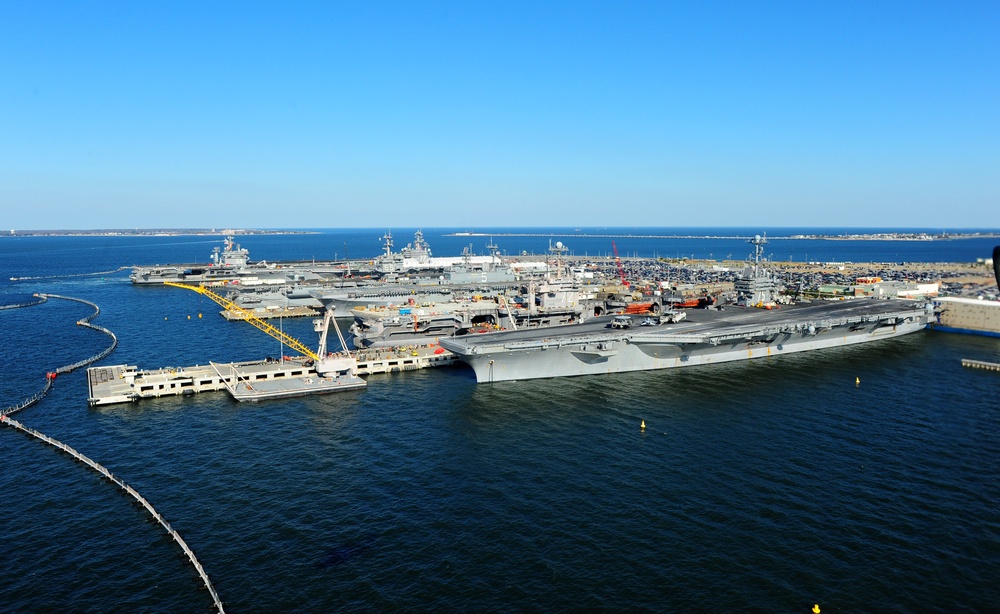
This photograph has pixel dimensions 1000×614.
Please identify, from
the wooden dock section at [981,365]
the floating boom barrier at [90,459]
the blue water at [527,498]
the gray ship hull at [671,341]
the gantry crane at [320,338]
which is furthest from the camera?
the wooden dock section at [981,365]

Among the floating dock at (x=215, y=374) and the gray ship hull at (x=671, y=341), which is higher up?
the gray ship hull at (x=671, y=341)

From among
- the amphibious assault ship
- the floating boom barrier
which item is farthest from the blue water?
the amphibious assault ship

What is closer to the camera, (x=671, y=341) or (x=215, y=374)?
(x=215, y=374)

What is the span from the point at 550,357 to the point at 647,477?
17.2 metres

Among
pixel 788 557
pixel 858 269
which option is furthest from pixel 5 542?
pixel 858 269

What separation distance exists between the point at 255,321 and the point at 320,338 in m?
27.1

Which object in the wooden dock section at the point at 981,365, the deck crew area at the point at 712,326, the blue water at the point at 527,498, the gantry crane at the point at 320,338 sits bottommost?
the blue water at the point at 527,498

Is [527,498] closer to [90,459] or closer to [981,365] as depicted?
[90,459]

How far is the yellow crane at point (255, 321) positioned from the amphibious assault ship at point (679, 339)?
629 inches

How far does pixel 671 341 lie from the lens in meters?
45.2

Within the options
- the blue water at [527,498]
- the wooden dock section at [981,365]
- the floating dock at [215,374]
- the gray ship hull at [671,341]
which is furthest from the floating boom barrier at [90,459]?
the wooden dock section at [981,365]

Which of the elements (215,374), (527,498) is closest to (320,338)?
(215,374)

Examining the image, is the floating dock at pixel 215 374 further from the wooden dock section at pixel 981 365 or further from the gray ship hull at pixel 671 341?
the wooden dock section at pixel 981 365

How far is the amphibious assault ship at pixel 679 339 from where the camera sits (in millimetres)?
43906
